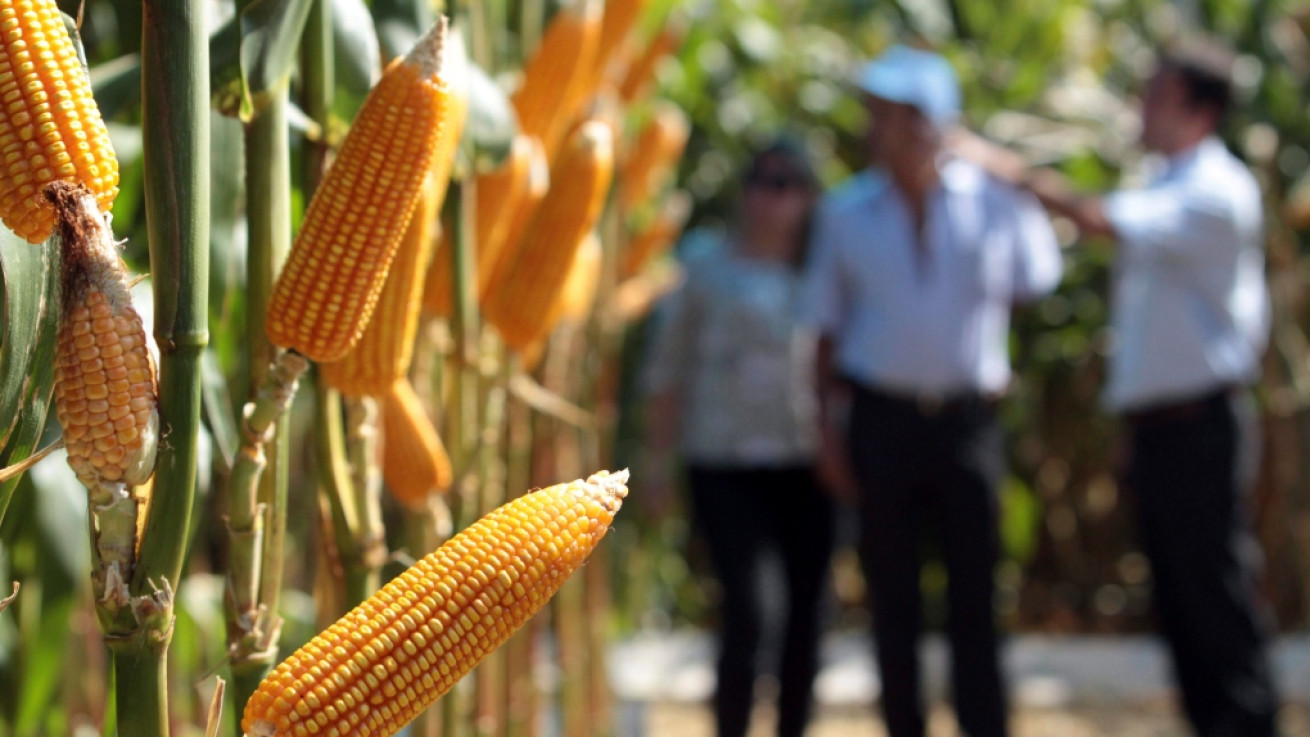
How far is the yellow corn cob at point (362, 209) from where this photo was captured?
800mm

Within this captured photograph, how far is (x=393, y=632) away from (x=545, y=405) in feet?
3.18

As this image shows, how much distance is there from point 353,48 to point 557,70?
0.56m

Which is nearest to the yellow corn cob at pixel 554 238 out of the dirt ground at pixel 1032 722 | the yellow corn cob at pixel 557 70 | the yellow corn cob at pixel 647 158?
the yellow corn cob at pixel 557 70

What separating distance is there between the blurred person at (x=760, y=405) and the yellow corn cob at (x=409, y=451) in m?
1.70

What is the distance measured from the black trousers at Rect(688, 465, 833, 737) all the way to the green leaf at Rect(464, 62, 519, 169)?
172 centimetres

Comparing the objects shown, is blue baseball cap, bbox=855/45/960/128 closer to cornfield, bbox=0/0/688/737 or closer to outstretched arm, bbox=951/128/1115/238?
outstretched arm, bbox=951/128/1115/238

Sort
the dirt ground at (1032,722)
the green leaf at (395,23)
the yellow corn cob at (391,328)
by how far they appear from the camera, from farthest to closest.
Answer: the dirt ground at (1032,722) < the green leaf at (395,23) < the yellow corn cob at (391,328)

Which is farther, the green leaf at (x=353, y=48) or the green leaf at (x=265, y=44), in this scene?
the green leaf at (x=353, y=48)

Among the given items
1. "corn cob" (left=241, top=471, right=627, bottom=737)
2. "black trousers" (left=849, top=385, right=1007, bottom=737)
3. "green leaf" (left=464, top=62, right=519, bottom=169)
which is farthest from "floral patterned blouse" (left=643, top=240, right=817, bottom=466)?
"corn cob" (left=241, top=471, right=627, bottom=737)

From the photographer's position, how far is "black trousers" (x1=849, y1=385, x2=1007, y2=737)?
2.72 metres

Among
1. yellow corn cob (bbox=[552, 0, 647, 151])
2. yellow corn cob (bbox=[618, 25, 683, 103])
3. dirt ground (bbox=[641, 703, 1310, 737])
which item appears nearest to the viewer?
yellow corn cob (bbox=[552, 0, 647, 151])

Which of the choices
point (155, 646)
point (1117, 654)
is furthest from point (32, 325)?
point (1117, 654)

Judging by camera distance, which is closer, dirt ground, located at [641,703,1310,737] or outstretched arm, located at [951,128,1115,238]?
outstretched arm, located at [951,128,1115,238]

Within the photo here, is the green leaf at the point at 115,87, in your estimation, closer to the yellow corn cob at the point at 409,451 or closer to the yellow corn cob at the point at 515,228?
the yellow corn cob at the point at 409,451
